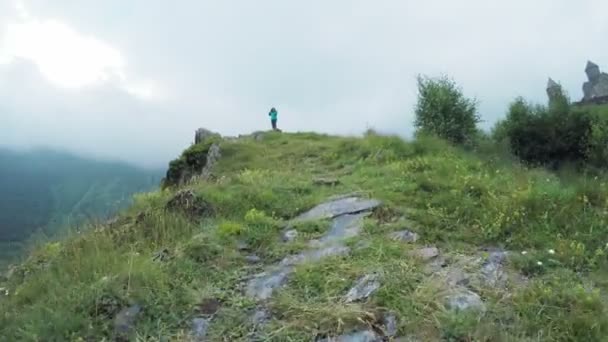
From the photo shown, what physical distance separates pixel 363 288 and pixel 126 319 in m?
2.24

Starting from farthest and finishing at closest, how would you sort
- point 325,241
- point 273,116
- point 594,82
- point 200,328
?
point 594,82
point 273,116
point 325,241
point 200,328

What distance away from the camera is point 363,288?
233 inches

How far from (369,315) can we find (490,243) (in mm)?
2761

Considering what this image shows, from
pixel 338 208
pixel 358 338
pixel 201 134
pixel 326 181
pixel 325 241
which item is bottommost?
pixel 358 338

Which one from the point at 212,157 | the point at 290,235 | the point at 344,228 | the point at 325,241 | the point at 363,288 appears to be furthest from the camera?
the point at 212,157

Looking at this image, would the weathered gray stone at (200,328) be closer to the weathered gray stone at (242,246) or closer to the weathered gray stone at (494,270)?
the weathered gray stone at (242,246)

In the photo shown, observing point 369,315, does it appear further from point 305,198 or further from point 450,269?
point 305,198

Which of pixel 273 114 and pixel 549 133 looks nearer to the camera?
pixel 549 133

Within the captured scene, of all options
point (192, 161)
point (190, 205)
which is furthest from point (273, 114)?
point (190, 205)

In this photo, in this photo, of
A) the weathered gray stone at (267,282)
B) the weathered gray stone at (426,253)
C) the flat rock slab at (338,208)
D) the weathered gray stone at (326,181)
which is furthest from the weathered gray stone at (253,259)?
the weathered gray stone at (326,181)

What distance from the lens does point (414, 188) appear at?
9.84m

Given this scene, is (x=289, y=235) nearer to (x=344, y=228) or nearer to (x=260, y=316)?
(x=344, y=228)

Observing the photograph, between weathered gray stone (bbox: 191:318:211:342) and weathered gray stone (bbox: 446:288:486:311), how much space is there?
2.19 metres

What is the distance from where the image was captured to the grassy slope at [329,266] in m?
5.33
